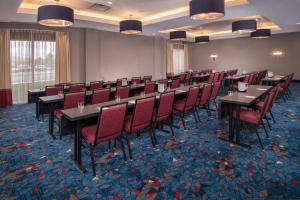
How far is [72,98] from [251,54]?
42.7ft

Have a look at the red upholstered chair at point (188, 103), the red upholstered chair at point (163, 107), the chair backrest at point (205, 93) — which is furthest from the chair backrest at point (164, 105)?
the chair backrest at point (205, 93)

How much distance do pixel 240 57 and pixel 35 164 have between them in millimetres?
14194

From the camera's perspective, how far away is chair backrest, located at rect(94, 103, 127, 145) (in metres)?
2.55

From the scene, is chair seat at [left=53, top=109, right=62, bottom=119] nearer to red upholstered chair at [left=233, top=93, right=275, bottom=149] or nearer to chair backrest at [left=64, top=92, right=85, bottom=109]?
chair backrest at [left=64, top=92, right=85, bottom=109]

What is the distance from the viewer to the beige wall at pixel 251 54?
12.3 m

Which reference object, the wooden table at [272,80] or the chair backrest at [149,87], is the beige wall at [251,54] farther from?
the chair backrest at [149,87]

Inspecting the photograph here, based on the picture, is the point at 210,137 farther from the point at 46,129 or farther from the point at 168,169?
the point at 46,129

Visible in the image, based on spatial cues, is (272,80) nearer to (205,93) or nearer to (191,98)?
(205,93)

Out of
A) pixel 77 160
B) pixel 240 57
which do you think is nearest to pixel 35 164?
pixel 77 160

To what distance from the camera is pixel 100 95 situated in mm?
4418

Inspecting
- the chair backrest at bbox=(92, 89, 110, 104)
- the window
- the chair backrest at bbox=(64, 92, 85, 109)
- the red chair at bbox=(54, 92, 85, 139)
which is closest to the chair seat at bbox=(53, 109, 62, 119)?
the red chair at bbox=(54, 92, 85, 139)

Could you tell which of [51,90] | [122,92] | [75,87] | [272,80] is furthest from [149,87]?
[272,80]

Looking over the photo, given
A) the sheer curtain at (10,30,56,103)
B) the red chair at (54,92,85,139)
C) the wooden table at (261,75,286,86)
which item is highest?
the sheer curtain at (10,30,56,103)

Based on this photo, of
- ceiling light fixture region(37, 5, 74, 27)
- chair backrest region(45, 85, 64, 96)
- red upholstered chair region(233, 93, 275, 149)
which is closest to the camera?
red upholstered chair region(233, 93, 275, 149)
